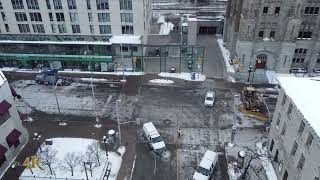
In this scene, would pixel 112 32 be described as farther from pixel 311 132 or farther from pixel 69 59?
pixel 311 132

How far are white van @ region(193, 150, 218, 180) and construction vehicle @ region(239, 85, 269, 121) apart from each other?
49.2 feet

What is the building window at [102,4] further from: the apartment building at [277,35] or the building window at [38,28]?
the apartment building at [277,35]

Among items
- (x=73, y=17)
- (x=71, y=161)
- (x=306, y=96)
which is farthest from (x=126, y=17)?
(x=306, y=96)

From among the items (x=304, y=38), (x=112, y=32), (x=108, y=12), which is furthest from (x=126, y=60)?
(x=304, y=38)

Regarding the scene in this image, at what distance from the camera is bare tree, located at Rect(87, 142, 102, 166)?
46.2 meters

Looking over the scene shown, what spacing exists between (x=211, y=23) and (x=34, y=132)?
2255 inches

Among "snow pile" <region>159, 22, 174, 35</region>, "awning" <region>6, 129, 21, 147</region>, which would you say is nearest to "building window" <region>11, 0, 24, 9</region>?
"awning" <region>6, 129, 21, 147</region>

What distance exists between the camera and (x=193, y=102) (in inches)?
2389

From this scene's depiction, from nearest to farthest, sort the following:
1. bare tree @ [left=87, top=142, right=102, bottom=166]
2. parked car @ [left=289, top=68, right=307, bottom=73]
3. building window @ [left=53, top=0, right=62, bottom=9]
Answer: bare tree @ [left=87, top=142, right=102, bottom=166], building window @ [left=53, top=0, right=62, bottom=9], parked car @ [left=289, top=68, right=307, bottom=73]

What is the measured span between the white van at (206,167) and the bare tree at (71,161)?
17643mm

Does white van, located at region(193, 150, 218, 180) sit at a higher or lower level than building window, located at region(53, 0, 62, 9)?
lower

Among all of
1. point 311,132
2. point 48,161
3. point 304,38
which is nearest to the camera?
point 311,132

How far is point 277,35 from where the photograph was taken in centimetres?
6562

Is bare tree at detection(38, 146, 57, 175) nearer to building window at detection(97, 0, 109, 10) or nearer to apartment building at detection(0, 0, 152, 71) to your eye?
apartment building at detection(0, 0, 152, 71)
